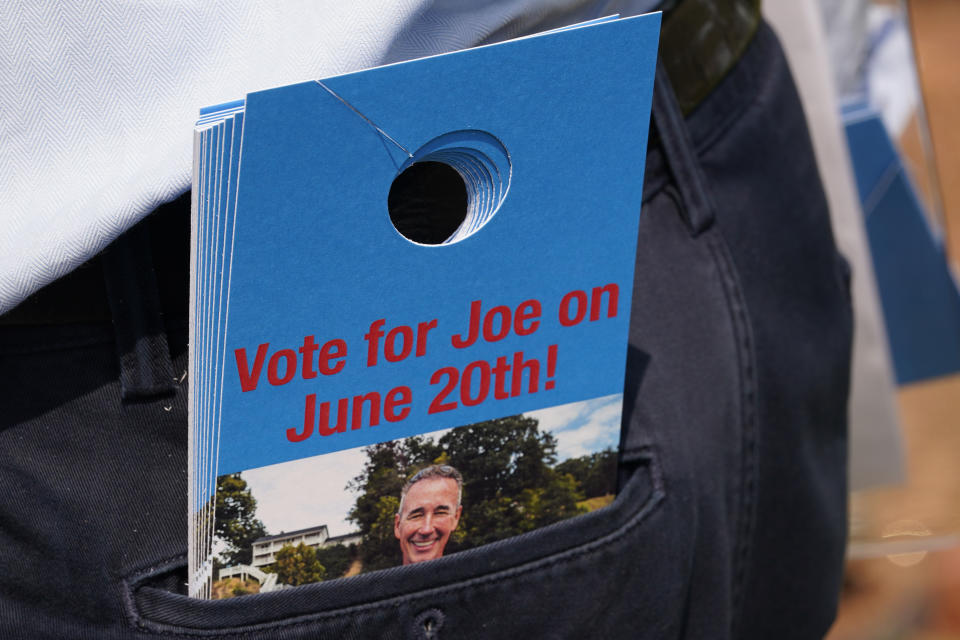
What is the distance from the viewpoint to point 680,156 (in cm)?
54

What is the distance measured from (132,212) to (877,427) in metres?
1.31

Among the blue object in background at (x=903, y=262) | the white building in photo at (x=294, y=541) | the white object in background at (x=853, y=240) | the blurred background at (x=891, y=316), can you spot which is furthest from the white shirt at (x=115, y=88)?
the blue object in background at (x=903, y=262)

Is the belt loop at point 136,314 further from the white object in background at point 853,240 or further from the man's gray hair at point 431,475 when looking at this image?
the white object in background at point 853,240

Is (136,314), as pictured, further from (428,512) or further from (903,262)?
(903,262)

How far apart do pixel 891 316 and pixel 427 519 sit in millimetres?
1394

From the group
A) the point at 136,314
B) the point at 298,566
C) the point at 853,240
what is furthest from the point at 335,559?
the point at 853,240

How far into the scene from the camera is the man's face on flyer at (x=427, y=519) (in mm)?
417

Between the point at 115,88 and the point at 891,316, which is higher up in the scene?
the point at 891,316

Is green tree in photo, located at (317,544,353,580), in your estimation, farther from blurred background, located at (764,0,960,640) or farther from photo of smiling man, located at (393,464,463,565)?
blurred background, located at (764,0,960,640)

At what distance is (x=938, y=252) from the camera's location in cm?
150

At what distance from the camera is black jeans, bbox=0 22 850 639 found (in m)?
0.39

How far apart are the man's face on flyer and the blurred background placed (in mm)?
1017

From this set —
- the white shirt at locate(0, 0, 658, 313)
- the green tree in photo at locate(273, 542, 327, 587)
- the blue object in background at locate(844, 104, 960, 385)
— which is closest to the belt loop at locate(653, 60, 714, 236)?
the white shirt at locate(0, 0, 658, 313)

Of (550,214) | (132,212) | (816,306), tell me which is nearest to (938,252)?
(816,306)
